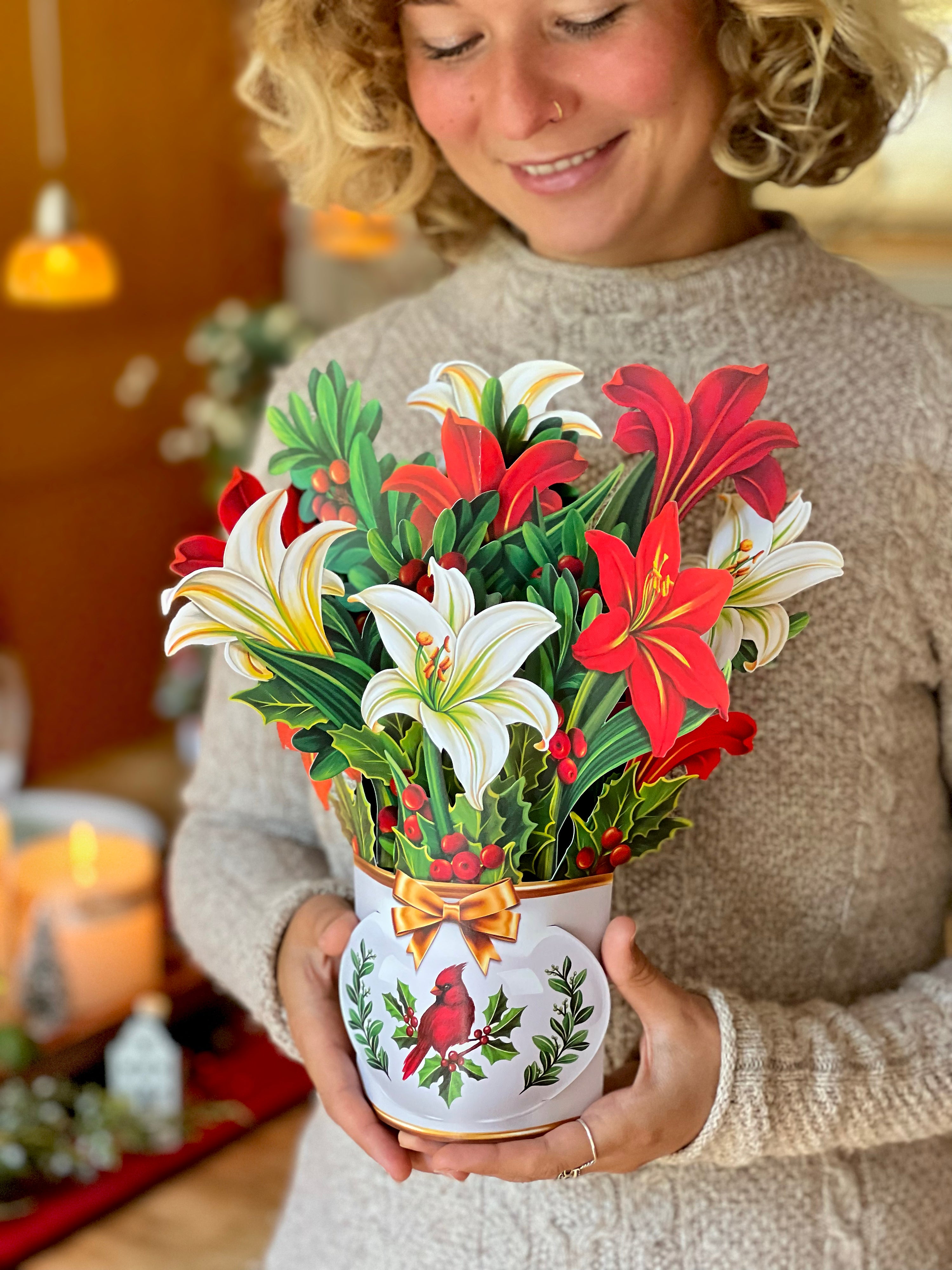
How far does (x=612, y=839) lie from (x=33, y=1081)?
3.08 feet

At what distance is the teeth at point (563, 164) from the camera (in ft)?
2.56

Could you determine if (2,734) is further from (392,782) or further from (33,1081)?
(392,782)

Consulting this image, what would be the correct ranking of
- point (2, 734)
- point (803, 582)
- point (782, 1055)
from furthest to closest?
1. point (2, 734)
2. point (782, 1055)
3. point (803, 582)

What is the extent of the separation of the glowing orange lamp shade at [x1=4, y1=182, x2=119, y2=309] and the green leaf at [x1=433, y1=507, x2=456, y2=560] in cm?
181

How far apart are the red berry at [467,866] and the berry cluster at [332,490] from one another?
0.16 m

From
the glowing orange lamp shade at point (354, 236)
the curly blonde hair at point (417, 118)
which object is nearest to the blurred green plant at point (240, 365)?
the glowing orange lamp shade at point (354, 236)

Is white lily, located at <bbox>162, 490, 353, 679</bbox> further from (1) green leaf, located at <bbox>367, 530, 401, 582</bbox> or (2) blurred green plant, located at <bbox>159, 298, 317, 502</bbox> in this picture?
(2) blurred green plant, located at <bbox>159, 298, 317, 502</bbox>

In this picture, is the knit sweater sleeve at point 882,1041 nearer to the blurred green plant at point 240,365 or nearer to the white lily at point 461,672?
the white lily at point 461,672

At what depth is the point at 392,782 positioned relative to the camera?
25.0 inches

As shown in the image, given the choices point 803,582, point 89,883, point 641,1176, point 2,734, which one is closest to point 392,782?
point 803,582

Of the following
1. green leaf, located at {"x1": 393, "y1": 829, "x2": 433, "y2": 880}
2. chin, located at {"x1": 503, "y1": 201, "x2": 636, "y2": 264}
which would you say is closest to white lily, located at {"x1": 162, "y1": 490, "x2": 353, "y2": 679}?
green leaf, located at {"x1": 393, "y1": 829, "x2": 433, "y2": 880}

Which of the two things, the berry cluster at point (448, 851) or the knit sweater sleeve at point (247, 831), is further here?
the knit sweater sleeve at point (247, 831)

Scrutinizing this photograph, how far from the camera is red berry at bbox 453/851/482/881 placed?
62 cm

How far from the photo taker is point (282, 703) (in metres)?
0.61
